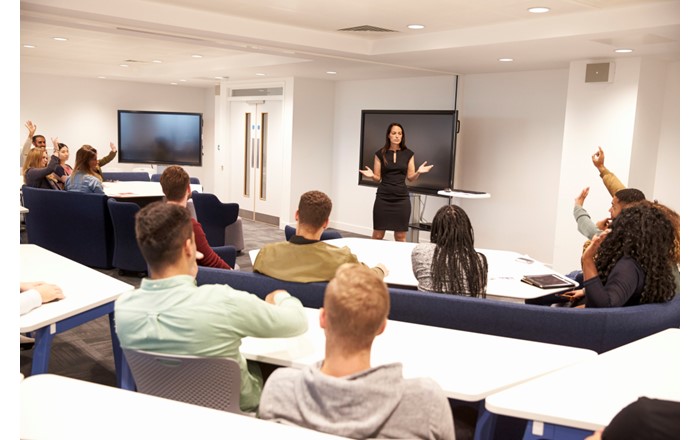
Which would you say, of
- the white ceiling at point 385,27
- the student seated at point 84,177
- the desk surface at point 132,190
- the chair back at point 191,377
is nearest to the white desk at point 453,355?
the chair back at point 191,377

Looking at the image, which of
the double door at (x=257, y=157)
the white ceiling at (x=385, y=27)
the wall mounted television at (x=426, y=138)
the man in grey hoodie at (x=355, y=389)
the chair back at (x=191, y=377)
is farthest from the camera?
the double door at (x=257, y=157)

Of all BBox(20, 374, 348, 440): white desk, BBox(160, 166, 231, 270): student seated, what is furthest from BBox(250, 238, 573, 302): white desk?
BBox(20, 374, 348, 440): white desk

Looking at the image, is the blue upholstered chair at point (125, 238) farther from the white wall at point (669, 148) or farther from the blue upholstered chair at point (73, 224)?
the white wall at point (669, 148)

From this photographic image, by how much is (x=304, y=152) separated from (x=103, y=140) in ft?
18.0

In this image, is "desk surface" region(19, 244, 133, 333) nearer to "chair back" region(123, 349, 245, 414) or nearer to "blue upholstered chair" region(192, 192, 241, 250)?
"chair back" region(123, 349, 245, 414)

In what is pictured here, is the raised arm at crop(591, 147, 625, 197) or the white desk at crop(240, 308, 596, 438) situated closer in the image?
the white desk at crop(240, 308, 596, 438)

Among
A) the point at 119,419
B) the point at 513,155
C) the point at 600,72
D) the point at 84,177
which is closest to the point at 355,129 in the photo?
the point at 513,155

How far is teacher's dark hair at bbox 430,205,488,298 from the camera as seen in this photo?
Answer: 3215 millimetres

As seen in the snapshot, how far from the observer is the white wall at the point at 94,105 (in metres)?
12.3

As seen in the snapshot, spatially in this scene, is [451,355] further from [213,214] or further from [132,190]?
[132,190]

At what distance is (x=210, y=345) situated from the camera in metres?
2.12

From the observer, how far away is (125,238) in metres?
6.22

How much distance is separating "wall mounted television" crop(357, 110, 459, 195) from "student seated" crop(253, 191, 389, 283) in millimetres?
5001

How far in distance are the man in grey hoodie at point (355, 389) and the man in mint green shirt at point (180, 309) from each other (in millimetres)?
477
